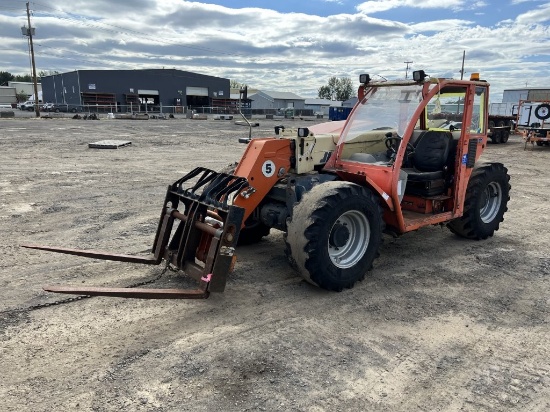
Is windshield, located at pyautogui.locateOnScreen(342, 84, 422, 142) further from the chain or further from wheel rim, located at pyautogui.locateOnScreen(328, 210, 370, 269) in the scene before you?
the chain

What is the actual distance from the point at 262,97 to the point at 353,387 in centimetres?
9129

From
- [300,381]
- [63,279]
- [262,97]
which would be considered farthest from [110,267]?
[262,97]

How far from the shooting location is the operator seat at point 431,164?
5.89m

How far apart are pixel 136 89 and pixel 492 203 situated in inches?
2435

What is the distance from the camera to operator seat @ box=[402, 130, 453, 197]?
589 centimetres

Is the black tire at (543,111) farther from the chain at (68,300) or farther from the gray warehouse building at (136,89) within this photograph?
the gray warehouse building at (136,89)

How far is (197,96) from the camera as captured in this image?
225 ft

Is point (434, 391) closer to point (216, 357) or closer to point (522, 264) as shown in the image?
point (216, 357)

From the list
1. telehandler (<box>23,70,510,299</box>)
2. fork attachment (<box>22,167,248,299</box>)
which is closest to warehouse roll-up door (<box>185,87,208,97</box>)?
telehandler (<box>23,70,510,299</box>)

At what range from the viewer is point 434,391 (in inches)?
126

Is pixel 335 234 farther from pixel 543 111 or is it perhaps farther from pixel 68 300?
pixel 543 111

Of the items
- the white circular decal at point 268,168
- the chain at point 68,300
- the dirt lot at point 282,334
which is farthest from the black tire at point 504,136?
the chain at point 68,300

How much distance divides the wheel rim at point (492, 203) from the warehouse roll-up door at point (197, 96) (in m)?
64.3

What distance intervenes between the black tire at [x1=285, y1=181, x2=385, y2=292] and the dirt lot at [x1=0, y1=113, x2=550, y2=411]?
0.28 metres
